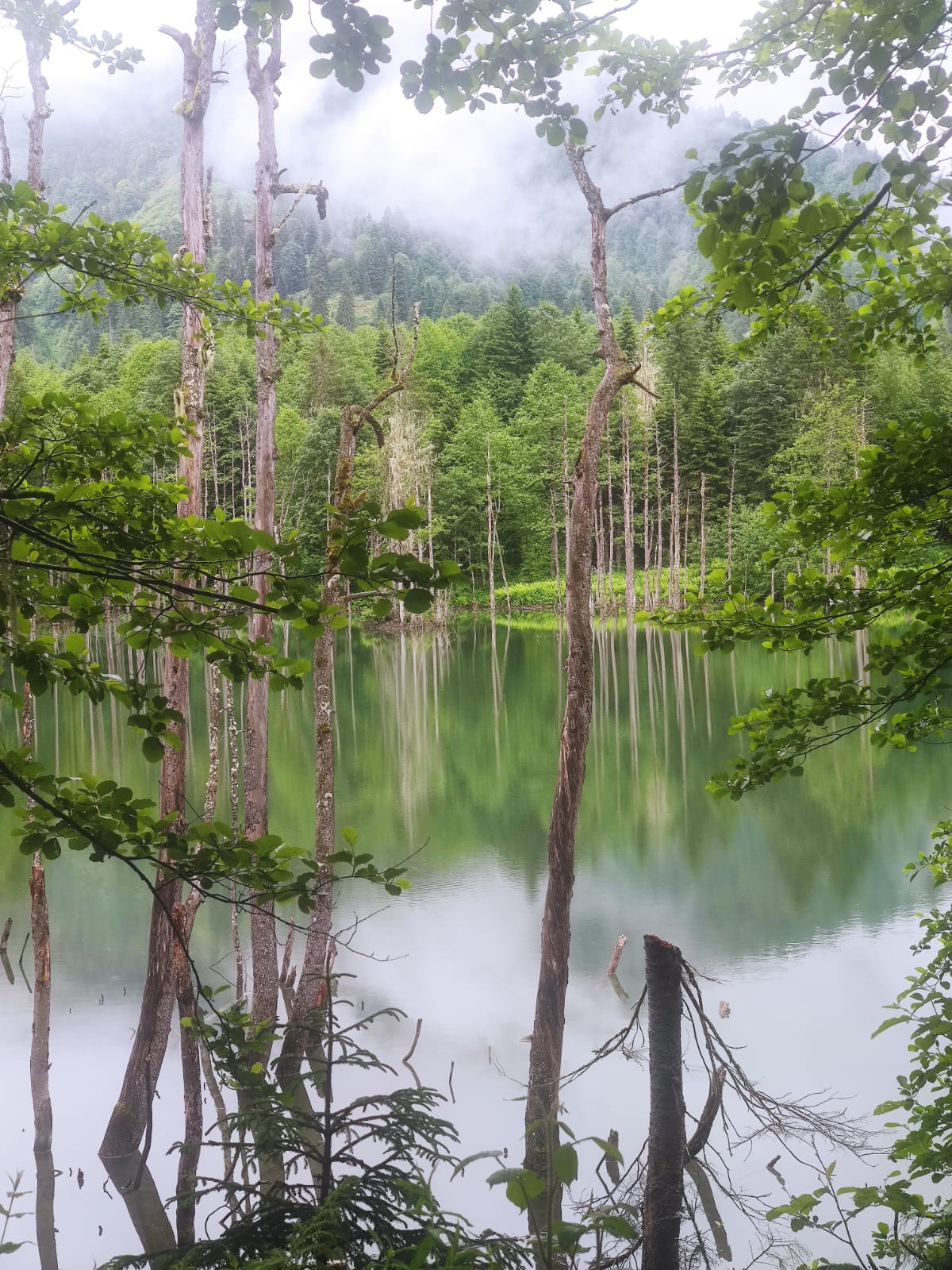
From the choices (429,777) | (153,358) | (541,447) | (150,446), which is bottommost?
(429,777)

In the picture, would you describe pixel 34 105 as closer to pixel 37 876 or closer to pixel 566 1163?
pixel 37 876

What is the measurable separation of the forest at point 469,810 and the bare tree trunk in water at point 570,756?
0.03 metres

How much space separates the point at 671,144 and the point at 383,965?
8345 centimetres

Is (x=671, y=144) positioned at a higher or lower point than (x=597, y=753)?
higher

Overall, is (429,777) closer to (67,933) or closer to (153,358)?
(67,933)

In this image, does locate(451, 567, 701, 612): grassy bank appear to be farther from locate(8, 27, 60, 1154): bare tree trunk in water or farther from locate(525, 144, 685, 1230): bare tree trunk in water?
locate(525, 144, 685, 1230): bare tree trunk in water

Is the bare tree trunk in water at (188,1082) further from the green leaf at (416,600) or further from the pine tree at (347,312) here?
the pine tree at (347,312)

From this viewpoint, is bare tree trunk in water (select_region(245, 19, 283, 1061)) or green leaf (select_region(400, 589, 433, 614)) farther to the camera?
bare tree trunk in water (select_region(245, 19, 283, 1061))

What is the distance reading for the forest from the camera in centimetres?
167

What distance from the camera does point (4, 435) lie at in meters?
1.91

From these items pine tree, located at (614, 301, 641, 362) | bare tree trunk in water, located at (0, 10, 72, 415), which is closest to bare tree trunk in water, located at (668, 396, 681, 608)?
pine tree, located at (614, 301, 641, 362)

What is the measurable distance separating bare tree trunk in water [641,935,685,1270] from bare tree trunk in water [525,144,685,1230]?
6.18 ft

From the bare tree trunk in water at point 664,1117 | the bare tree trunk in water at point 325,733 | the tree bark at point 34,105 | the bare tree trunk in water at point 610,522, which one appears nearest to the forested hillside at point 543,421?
the bare tree trunk in water at point 610,522

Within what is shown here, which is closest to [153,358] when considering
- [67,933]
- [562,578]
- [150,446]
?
[562,578]
